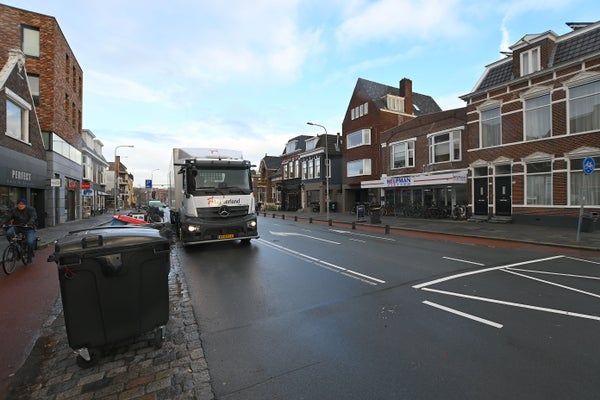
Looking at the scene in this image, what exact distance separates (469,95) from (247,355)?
23.0 meters

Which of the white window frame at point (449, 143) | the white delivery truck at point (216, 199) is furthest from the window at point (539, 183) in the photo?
the white delivery truck at point (216, 199)

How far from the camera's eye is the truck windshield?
10852mm

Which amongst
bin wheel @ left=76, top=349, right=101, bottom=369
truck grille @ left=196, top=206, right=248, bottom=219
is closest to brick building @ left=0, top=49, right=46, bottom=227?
truck grille @ left=196, top=206, right=248, bottom=219

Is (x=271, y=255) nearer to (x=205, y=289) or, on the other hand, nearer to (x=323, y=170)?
(x=205, y=289)

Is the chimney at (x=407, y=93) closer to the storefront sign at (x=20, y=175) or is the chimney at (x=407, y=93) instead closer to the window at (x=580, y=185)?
the window at (x=580, y=185)

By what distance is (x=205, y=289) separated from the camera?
21.6ft

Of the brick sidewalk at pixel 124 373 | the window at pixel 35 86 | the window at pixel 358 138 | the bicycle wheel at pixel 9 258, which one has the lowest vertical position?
the brick sidewalk at pixel 124 373

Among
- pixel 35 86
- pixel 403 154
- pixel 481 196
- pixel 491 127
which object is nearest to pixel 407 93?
pixel 403 154

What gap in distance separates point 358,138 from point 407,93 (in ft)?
22.6

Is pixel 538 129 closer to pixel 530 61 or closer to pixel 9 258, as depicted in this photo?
pixel 530 61

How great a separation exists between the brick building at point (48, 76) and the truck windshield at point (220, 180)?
47.7ft

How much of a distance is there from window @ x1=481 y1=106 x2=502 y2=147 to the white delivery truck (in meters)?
16.4

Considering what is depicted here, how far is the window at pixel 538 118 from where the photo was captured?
1812 centimetres

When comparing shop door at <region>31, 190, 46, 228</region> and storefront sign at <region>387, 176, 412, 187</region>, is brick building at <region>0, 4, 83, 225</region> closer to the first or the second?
shop door at <region>31, 190, 46, 228</region>
